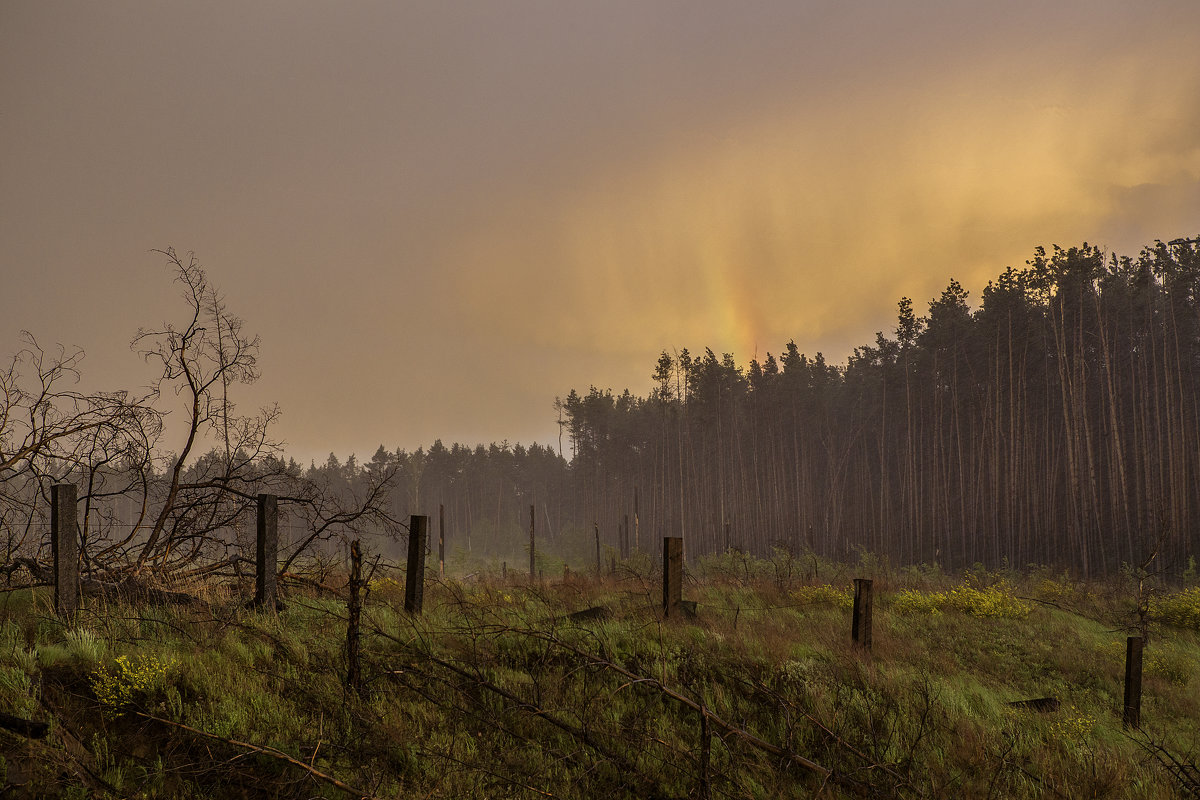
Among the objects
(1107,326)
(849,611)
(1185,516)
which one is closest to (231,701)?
(849,611)

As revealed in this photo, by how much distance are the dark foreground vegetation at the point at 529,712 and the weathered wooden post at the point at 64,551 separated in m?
0.21

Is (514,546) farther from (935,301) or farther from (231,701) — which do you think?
(231,701)

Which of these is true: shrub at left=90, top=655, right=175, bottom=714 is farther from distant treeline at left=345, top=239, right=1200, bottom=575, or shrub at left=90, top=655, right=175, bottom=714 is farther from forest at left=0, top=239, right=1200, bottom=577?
distant treeline at left=345, top=239, right=1200, bottom=575

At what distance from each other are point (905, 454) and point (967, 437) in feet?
14.9

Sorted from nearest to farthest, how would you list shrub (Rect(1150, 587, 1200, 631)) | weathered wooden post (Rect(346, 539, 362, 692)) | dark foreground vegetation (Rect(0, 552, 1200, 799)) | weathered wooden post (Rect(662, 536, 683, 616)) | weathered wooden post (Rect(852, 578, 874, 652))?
1. dark foreground vegetation (Rect(0, 552, 1200, 799))
2. weathered wooden post (Rect(346, 539, 362, 692))
3. weathered wooden post (Rect(852, 578, 874, 652))
4. weathered wooden post (Rect(662, 536, 683, 616))
5. shrub (Rect(1150, 587, 1200, 631))

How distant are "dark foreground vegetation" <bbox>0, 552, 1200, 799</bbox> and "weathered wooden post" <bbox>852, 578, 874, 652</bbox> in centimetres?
38

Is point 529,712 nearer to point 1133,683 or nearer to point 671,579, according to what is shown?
point 671,579

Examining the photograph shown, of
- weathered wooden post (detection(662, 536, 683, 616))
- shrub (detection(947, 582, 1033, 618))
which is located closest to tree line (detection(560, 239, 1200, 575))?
shrub (detection(947, 582, 1033, 618))

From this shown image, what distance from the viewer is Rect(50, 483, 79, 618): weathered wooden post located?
21.0ft

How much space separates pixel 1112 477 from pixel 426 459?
85.1m

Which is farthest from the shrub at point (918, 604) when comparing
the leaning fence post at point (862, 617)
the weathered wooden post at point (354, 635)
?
the weathered wooden post at point (354, 635)

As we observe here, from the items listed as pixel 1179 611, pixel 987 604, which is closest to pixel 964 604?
pixel 987 604

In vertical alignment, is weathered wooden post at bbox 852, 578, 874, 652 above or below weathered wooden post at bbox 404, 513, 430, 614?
below

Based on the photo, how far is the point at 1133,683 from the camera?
300 inches
